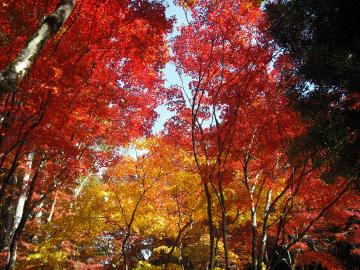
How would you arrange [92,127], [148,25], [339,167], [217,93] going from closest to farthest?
[339,167] < [148,25] < [217,93] < [92,127]

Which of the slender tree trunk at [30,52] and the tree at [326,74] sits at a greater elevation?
the tree at [326,74]

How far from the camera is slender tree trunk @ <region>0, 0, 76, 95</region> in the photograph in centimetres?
400

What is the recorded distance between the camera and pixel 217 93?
10.9m

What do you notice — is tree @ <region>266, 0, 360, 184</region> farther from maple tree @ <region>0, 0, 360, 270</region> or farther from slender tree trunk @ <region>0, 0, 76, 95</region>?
slender tree trunk @ <region>0, 0, 76, 95</region>

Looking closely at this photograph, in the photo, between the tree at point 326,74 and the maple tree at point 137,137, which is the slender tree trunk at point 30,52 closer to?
the maple tree at point 137,137

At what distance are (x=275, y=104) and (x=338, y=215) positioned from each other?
5.86 meters

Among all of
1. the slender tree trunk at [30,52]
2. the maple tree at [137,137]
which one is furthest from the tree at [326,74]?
the slender tree trunk at [30,52]

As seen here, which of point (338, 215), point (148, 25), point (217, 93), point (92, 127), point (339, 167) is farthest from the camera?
point (338, 215)

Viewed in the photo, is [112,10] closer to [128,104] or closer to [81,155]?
[128,104]

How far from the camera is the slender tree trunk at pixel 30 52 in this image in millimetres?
3998

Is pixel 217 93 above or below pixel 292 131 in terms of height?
above

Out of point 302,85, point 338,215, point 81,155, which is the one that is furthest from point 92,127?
point 338,215

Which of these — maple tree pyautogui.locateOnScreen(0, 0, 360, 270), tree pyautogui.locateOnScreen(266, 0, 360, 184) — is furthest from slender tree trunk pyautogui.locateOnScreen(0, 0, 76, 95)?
tree pyautogui.locateOnScreen(266, 0, 360, 184)

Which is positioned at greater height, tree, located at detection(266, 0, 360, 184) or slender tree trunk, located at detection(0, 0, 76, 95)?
tree, located at detection(266, 0, 360, 184)
